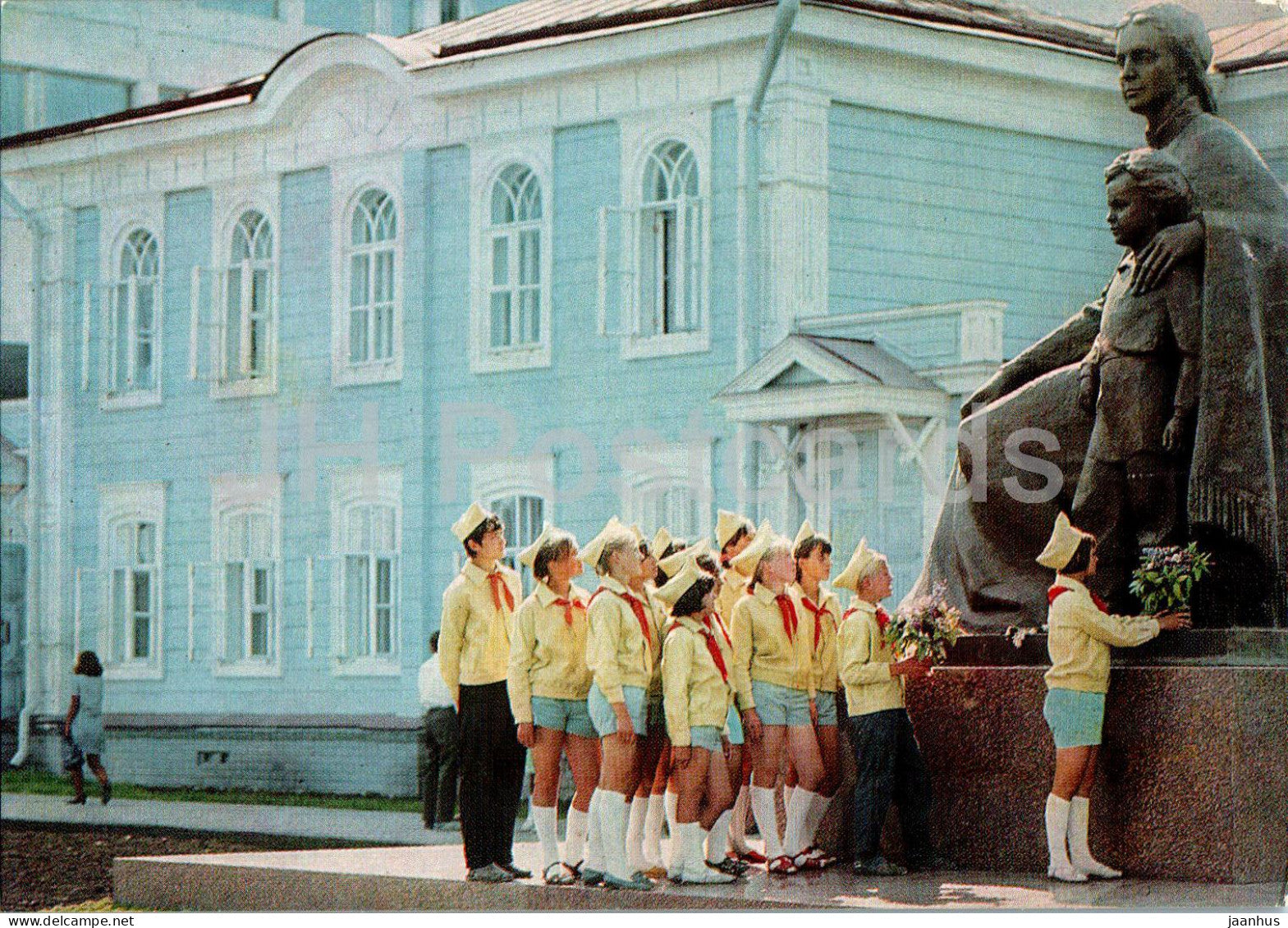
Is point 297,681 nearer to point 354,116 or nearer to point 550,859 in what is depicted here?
point 354,116

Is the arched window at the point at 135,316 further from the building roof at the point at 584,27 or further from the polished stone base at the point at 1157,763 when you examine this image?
the polished stone base at the point at 1157,763

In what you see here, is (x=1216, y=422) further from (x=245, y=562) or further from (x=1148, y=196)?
(x=245, y=562)

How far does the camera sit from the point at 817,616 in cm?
1138

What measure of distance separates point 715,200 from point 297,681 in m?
6.22

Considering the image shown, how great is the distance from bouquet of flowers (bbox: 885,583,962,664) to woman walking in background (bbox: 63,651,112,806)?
1192 cm

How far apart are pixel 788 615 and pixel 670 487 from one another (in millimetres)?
9560

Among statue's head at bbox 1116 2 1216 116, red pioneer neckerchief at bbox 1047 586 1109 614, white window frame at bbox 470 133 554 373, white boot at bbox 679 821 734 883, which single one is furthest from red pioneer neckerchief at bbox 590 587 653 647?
white window frame at bbox 470 133 554 373

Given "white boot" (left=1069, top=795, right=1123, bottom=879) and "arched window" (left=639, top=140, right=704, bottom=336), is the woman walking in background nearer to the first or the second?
"arched window" (left=639, top=140, right=704, bottom=336)

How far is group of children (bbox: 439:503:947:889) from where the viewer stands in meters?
10.7

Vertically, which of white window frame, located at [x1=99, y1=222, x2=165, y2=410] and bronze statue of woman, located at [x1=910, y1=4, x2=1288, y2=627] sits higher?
white window frame, located at [x1=99, y1=222, x2=165, y2=410]

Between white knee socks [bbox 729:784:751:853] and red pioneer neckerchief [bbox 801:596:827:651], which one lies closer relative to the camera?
red pioneer neckerchief [bbox 801:596:827:651]

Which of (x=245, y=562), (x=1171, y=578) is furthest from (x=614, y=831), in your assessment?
(x=245, y=562)

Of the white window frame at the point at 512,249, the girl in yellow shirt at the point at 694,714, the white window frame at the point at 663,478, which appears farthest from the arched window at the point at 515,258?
the girl in yellow shirt at the point at 694,714
